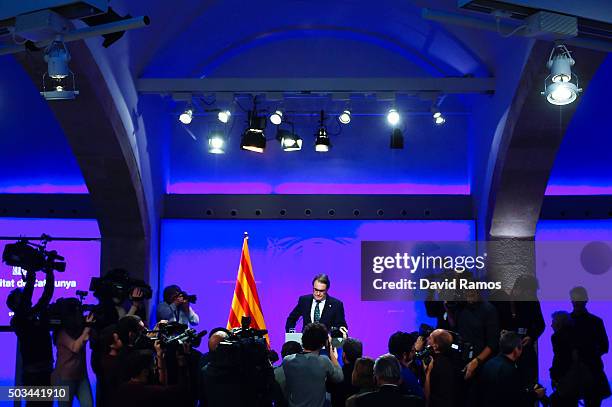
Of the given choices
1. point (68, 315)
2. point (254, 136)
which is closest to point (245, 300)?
point (254, 136)

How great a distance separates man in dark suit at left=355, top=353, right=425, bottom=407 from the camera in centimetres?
452

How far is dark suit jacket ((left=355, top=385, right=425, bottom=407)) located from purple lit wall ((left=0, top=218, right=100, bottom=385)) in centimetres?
682

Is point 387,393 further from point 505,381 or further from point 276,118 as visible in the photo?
point 276,118

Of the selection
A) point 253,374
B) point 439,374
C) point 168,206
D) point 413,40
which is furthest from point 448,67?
point 253,374

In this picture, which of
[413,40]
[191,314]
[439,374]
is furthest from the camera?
[413,40]

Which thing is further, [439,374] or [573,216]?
[573,216]

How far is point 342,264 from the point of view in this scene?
1088 cm

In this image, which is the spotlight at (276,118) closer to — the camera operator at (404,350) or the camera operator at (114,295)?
the camera operator at (114,295)

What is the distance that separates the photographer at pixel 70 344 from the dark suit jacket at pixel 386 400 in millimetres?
2933

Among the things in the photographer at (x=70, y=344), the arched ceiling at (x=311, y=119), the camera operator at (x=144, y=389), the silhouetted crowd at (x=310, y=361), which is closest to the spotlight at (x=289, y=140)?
the arched ceiling at (x=311, y=119)

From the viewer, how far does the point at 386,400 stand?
452 cm

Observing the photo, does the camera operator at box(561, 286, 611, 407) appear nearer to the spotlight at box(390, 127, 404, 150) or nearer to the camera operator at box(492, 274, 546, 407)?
the camera operator at box(492, 274, 546, 407)

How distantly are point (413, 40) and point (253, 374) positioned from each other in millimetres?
6377

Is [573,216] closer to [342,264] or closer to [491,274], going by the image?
[491,274]
